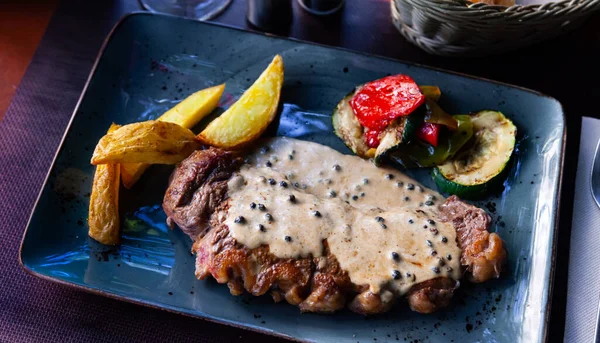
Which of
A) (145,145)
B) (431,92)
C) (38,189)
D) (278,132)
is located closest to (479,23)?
(431,92)

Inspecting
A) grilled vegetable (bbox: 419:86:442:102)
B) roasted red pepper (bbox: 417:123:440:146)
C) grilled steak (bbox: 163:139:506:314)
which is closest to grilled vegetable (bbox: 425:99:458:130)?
roasted red pepper (bbox: 417:123:440:146)

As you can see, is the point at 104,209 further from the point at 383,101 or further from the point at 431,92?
the point at 431,92

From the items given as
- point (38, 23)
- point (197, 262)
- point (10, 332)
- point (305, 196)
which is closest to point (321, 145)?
point (305, 196)

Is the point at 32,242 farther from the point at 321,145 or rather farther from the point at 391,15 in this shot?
the point at 391,15

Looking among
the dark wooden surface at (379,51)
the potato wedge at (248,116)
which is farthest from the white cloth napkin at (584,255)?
the potato wedge at (248,116)

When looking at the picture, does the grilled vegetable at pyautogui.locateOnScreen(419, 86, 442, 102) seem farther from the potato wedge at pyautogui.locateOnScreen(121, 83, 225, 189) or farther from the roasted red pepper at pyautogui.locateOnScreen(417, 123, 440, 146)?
the potato wedge at pyautogui.locateOnScreen(121, 83, 225, 189)

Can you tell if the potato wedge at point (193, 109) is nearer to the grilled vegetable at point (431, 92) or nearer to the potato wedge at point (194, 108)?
the potato wedge at point (194, 108)
